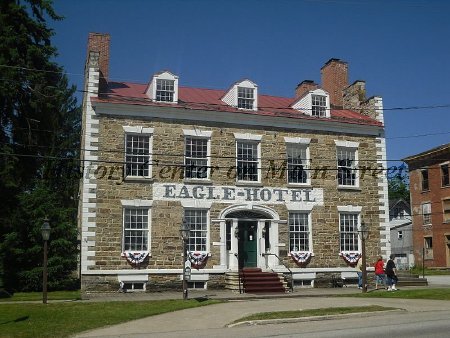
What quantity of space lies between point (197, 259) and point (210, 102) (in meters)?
7.84

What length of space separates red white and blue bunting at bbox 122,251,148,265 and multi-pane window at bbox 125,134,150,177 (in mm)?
3439

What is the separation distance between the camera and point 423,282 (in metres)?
27.7

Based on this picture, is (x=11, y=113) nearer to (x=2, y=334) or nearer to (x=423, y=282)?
(x=2, y=334)

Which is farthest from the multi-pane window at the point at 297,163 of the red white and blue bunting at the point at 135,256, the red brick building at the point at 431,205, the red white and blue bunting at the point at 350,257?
the red brick building at the point at 431,205

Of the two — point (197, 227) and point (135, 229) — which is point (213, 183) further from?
point (135, 229)

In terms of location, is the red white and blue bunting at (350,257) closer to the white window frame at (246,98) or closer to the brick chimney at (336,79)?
the white window frame at (246,98)

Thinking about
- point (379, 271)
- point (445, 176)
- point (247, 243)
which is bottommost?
point (379, 271)

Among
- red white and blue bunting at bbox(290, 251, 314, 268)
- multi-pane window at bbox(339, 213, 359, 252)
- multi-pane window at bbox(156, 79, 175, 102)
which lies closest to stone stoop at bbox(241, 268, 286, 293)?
red white and blue bunting at bbox(290, 251, 314, 268)

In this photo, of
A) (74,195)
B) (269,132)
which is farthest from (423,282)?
(74,195)

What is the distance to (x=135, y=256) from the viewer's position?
76.9ft

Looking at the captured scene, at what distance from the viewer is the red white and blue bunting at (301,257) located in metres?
25.8

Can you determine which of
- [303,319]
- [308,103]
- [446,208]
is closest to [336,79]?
[308,103]

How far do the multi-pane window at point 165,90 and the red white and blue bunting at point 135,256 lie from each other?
281 inches

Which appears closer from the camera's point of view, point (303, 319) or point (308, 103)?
point (303, 319)
